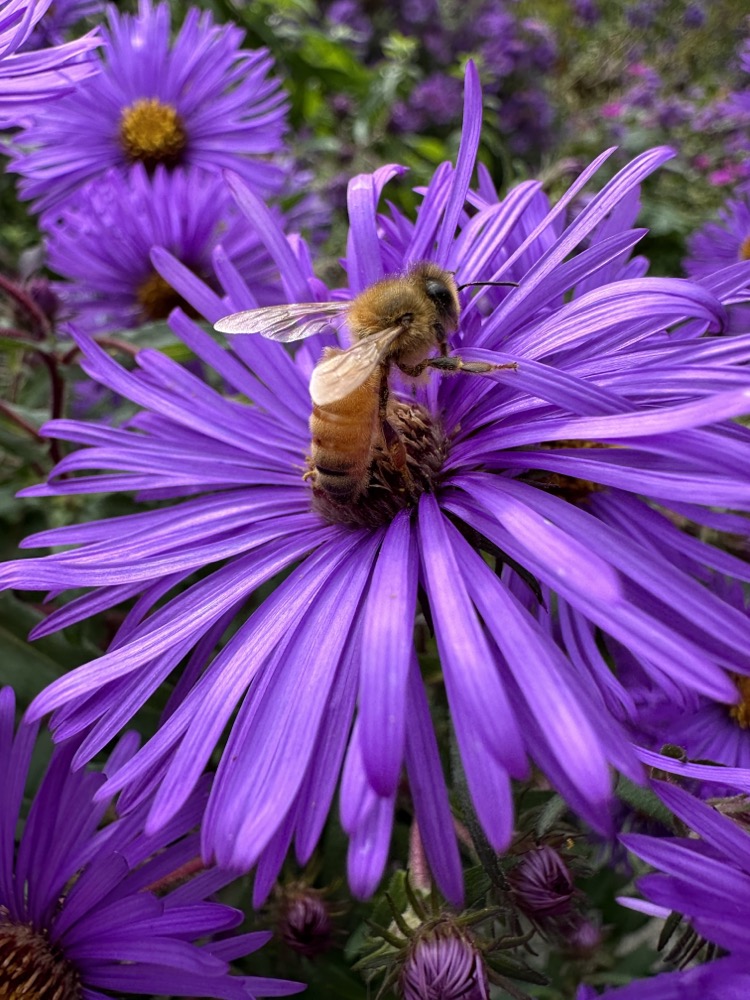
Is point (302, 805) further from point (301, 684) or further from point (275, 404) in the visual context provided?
point (275, 404)

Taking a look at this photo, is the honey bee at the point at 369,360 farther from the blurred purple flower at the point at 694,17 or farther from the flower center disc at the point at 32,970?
the blurred purple flower at the point at 694,17

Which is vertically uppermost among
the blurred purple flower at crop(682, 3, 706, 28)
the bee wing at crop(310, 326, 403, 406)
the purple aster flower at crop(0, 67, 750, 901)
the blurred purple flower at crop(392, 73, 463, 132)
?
the blurred purple flower at crop(682, 3, 706, 28)

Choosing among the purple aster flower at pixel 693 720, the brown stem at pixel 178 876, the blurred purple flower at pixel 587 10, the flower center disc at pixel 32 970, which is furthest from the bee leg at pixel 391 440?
the blurred purple flower at pixel 587 10

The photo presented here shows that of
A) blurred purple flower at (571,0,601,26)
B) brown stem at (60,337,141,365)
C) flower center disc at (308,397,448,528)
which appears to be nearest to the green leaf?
flower center disc at (308,397,448,528)

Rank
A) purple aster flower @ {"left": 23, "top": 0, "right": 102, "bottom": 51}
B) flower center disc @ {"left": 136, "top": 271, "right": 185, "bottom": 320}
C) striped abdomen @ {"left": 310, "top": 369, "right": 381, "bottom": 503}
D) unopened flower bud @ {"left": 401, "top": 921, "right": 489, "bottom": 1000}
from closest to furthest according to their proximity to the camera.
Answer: unopened flower bud @ {"left": 401, "top": 921, "right": 489, "bottom": 1000} → striped abdomen @ {"left": 310, "top": 369, "right": 381, "bottom": 503} → flower center disc @ {"left": 136, "top": 271, "right": 185, "bottom": 320} → purple aster flower @ {"left": 23, "top": 0, "right": 102, "bottom": 51}

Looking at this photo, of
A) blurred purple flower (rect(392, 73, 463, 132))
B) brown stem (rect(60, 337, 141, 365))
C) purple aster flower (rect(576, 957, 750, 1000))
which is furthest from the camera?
blurred purple flower (rect(392, 73, 463, 132))

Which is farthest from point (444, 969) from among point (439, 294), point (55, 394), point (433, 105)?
point (433, 105)

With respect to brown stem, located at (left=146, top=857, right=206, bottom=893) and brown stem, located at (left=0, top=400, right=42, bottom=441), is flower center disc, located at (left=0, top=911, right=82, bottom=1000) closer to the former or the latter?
brown stem, located at (left=146, top=857, right=206, bottom=893)
